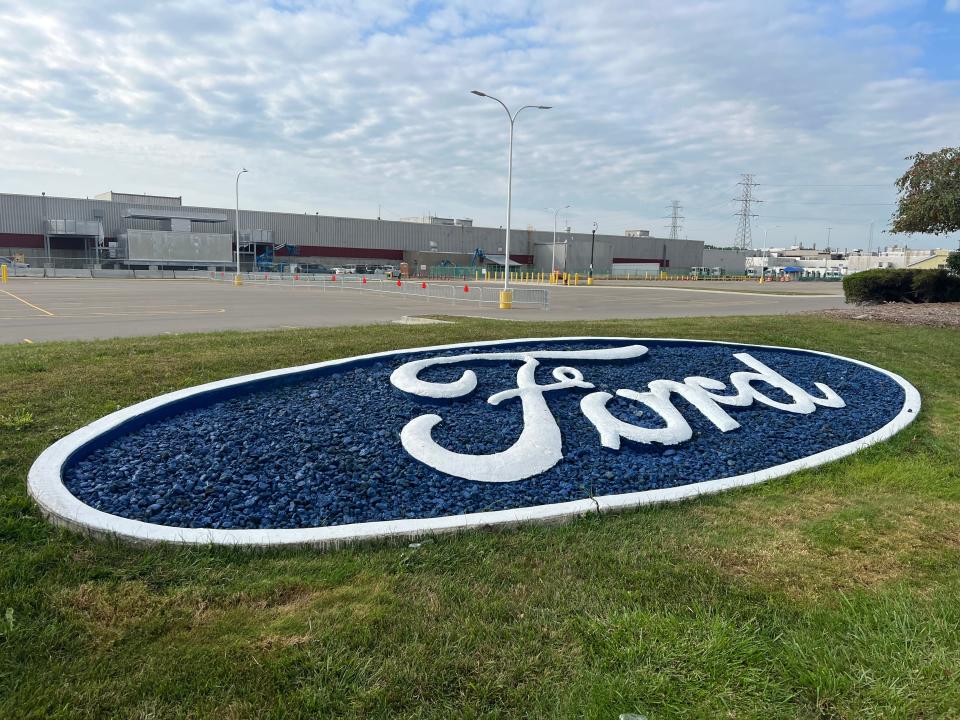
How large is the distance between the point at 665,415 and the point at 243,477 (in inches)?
165

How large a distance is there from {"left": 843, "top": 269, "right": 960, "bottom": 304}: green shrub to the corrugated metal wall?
221 feet

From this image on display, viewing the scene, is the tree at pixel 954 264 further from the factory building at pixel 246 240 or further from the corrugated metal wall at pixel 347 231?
the corrugated metal wall at pixel 347 231

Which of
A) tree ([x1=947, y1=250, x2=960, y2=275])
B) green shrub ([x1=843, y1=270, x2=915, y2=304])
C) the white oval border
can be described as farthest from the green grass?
tree ([x1=947, y1=250, x2=960, y2=275])

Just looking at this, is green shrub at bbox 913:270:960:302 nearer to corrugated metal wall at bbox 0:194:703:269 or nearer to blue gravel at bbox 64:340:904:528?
blue gravel at bbox 64:340:904:528

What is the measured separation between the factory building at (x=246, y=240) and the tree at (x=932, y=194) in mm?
52545

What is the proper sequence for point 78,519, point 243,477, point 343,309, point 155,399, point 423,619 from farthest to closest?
point 343,309
point 155,399
point 243,477
point 78,519
point 423,619

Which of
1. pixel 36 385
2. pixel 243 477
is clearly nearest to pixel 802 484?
pixel 243 477

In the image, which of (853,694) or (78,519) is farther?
(78,519)

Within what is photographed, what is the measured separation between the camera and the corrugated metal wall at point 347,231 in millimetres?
66125

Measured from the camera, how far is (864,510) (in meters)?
4.84

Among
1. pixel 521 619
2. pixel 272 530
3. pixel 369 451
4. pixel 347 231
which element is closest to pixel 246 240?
pixel 347 231

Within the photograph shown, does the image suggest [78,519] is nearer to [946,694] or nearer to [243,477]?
[243,477]

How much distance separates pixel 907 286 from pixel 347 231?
2796 inches

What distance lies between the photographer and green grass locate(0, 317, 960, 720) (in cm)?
260
